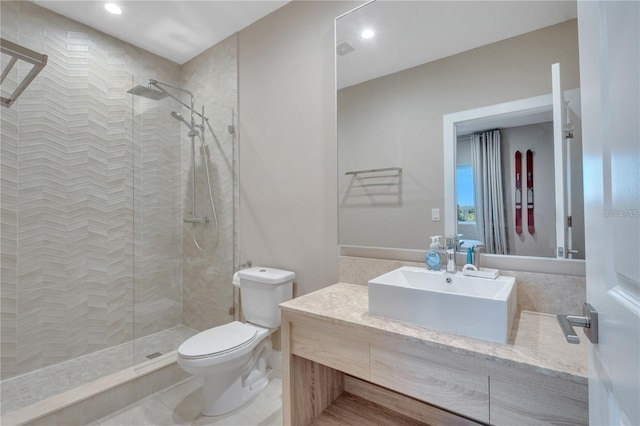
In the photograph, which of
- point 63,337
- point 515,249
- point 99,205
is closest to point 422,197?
point 515,249

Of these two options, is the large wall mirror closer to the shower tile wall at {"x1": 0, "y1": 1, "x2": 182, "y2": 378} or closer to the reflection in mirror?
the reflection in mirror

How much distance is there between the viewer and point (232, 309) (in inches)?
94.4

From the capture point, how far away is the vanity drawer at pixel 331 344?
1165 millimetres

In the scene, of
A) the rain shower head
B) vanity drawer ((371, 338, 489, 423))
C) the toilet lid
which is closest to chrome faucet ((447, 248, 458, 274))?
vanity drawer ((371, 338, 489, 423))

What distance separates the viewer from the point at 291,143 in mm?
2061

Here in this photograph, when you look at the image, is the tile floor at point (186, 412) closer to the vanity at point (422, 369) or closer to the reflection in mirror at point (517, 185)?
the vanity at point (422, 369)

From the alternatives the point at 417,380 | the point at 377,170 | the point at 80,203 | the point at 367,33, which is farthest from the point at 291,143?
the point at 80,203

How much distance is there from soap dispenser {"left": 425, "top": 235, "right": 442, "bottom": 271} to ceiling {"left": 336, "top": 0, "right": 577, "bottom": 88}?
0.92 m

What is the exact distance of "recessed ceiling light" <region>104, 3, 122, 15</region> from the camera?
6.85 feet

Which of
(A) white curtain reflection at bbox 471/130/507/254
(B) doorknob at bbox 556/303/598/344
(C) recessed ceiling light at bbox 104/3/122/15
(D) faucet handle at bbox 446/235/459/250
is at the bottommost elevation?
(B) doorknob at bbox 556/303/598/344

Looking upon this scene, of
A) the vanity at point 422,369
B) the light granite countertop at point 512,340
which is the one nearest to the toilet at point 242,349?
the vanity at point 422,369

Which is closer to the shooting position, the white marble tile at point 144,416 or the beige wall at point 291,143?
the white marble tile at point 144,416

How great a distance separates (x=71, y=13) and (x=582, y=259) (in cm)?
348

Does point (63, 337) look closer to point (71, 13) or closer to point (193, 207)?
point (193, 207)
